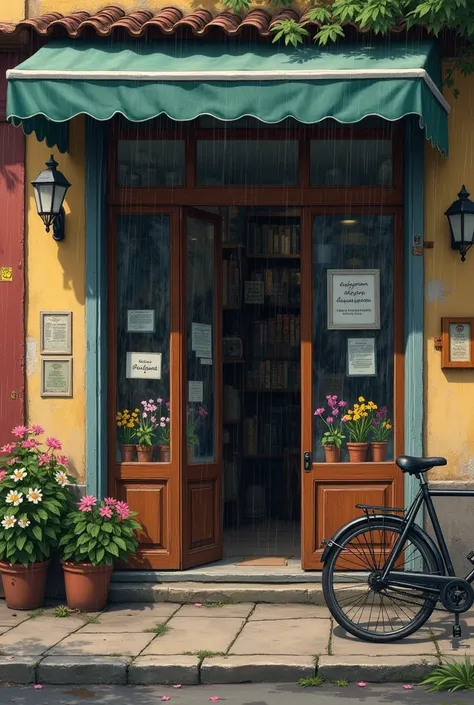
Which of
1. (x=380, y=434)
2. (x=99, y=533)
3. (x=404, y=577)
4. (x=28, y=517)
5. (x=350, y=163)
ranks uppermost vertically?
(x=350, y=163)

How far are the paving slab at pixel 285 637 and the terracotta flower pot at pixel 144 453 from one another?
5.97ft

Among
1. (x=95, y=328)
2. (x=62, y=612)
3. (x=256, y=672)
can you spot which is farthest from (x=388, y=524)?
(x=95, y=328)

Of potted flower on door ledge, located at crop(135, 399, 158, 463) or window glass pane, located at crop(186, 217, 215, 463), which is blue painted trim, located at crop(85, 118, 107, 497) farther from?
window glass pane, located at crop(186, 217, 215, 463)

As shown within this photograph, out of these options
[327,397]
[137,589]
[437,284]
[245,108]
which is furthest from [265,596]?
[245,108]

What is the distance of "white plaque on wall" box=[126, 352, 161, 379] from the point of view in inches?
386

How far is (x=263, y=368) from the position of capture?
43.9ft

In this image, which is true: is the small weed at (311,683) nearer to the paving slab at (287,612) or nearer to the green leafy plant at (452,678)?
the green leafy plant at (452,678)

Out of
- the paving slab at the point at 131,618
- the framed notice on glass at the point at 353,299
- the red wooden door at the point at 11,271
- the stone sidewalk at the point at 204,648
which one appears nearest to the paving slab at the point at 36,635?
the stone sidewalk at the point at 204,648

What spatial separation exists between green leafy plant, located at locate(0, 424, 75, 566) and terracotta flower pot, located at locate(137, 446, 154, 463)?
Result: 623mm

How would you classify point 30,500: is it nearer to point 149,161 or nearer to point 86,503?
point 86,503

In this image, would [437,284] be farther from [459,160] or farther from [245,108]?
[245,108]

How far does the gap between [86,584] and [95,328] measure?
2.03 metres

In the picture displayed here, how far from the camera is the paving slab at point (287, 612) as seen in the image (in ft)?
28.8

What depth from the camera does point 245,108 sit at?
852cm
